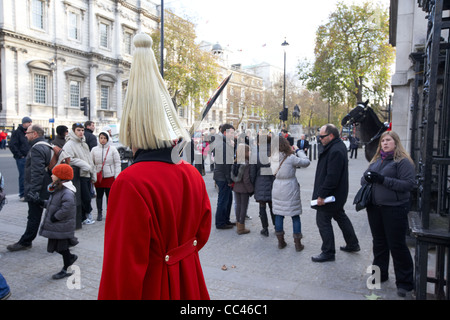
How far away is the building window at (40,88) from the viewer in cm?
3394

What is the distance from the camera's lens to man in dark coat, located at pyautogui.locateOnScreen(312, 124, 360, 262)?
16.0 ft

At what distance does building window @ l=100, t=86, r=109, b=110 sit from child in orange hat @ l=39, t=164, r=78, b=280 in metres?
40.1

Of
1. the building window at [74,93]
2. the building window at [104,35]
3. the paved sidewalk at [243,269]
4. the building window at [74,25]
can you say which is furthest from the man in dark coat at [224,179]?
the building window at [104,35]

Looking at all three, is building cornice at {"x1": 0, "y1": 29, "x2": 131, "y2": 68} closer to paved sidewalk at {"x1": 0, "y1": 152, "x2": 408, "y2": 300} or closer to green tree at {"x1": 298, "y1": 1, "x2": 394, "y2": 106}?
green tree at {"x1": 298, "y1": 1, "x2": 394, "y2": 106}

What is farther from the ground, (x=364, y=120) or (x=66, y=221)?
(x=364, y=120)

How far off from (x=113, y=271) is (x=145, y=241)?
20 cm

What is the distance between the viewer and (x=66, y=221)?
4527mm

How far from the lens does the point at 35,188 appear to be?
5.32 m

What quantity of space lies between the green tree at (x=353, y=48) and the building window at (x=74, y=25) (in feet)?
90.4

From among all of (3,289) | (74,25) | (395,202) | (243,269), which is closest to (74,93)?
(74,25)
